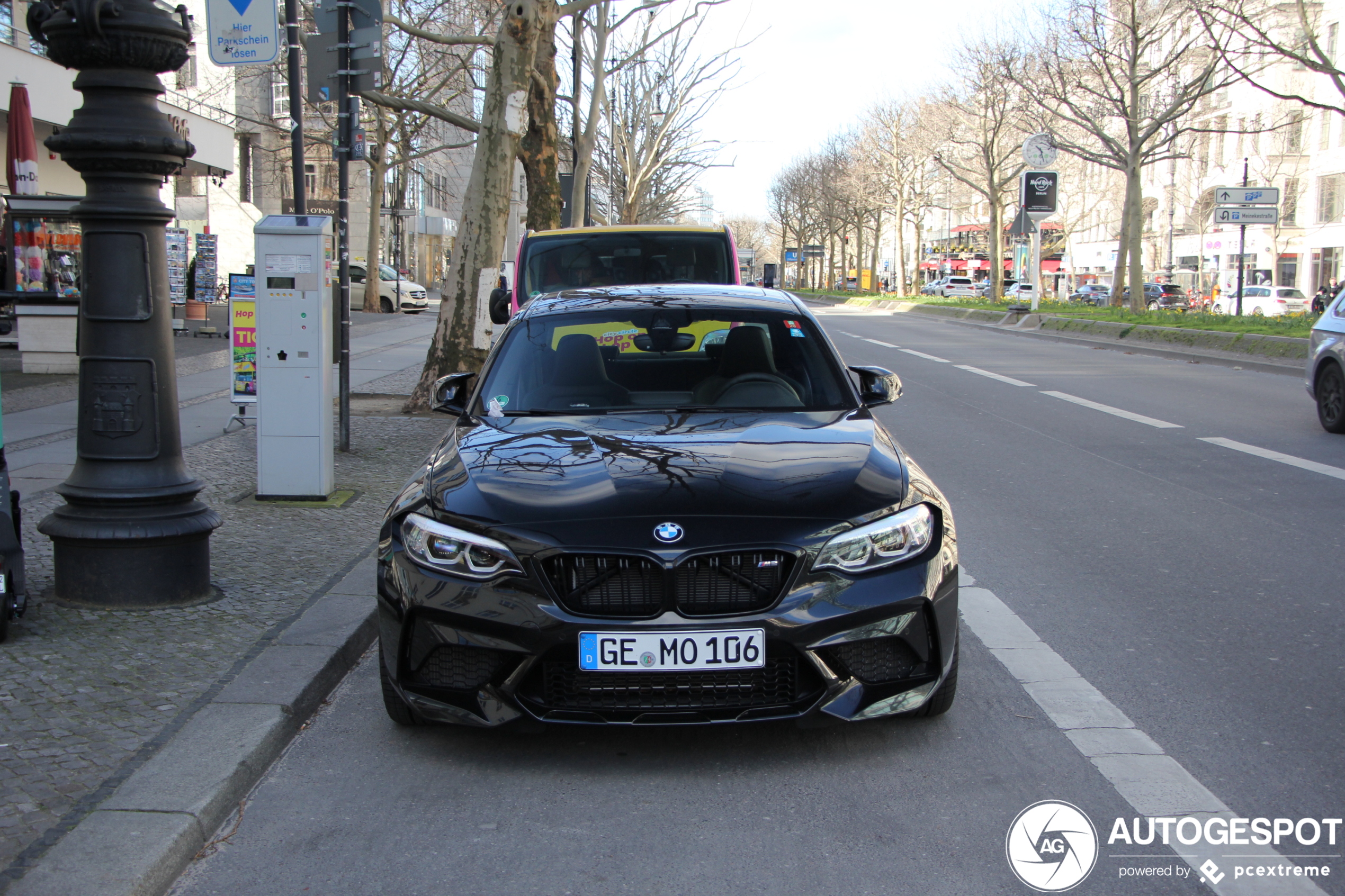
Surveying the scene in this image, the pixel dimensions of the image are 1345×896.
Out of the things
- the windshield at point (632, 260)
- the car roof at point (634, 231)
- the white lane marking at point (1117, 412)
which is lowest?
the white lane marking at point (1117, 412)

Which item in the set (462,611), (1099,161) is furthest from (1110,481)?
(1099,161)

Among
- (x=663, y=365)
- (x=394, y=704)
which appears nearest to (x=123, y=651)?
(x=394, y=704)

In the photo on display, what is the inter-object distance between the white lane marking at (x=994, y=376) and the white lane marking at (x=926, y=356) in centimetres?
88

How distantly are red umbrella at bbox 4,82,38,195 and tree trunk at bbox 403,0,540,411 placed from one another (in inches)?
355

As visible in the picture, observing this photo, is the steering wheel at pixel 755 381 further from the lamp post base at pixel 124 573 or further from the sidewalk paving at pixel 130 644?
the lamp post base at pixel 124 573

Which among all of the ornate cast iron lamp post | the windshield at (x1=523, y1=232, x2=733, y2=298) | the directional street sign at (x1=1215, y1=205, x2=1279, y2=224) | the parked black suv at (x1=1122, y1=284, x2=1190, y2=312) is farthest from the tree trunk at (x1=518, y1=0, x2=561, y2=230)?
the parked black suv at (x1=1122, y1=284, x2=1190, y2=312)

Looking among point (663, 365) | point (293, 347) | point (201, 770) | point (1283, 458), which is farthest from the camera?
point (1283, 458)

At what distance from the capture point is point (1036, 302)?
119 ft

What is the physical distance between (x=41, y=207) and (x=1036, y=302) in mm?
27122

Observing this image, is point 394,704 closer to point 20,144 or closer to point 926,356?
point 20,144

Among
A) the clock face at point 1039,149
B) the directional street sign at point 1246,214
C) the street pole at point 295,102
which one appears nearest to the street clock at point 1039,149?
the clock face at point 1039,149

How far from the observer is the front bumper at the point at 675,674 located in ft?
11.5

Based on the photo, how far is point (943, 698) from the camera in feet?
12.8

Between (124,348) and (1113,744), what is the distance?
409 cm
